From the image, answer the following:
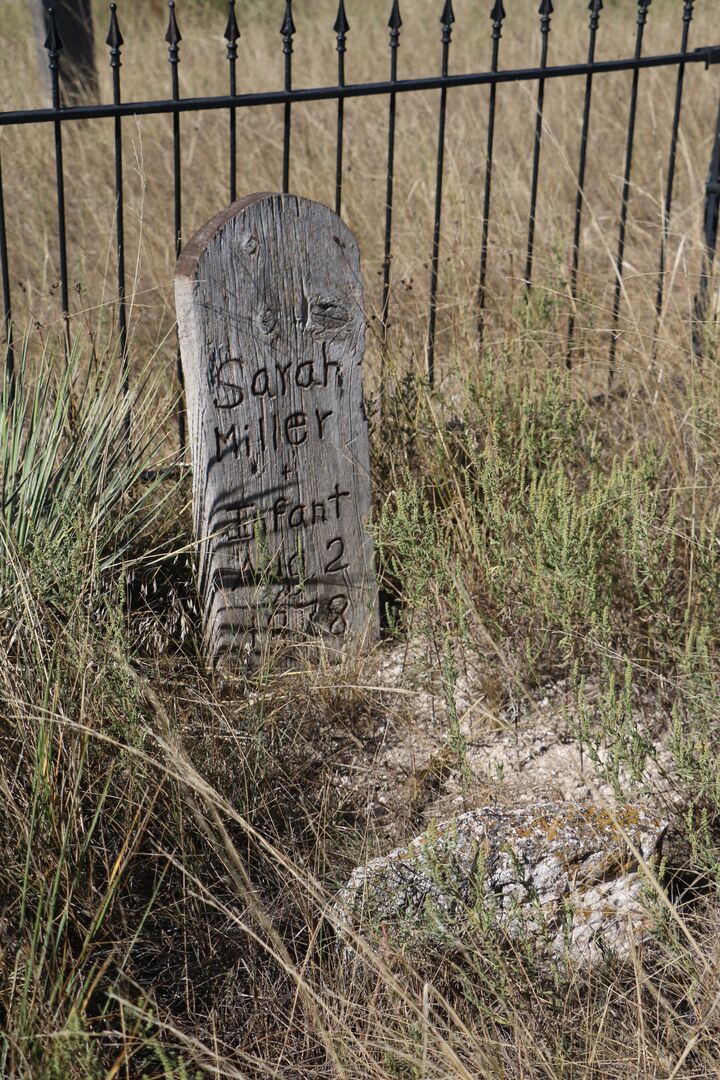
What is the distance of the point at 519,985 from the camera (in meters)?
1.91

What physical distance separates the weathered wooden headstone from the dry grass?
127 millimetres

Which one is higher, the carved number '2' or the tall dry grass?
the tall dry grass

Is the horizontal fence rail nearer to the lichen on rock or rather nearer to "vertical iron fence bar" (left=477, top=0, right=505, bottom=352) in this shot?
"vertical iron fence bar" (left=477, top=0, right=505, bottom=352)

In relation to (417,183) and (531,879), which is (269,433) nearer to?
(531,879)

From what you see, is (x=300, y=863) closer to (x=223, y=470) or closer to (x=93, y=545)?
(x=93, y=545)

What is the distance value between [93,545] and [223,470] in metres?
0.42

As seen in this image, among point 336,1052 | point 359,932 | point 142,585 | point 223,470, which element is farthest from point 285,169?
point 336,1052

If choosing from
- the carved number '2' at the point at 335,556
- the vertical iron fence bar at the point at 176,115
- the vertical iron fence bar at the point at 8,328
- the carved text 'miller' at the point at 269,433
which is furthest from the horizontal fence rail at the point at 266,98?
the carved number '2' at the point at 335,556

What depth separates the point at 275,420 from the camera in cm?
277

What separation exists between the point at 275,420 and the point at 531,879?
50.3 inches

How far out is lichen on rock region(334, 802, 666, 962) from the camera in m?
1.98

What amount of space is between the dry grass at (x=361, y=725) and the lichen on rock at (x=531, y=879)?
6 cm

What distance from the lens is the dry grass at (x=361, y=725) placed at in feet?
6.01

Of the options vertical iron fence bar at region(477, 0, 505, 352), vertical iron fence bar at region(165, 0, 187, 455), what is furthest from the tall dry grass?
vertical iron fence bar at region(165, 0, 187, 455)
